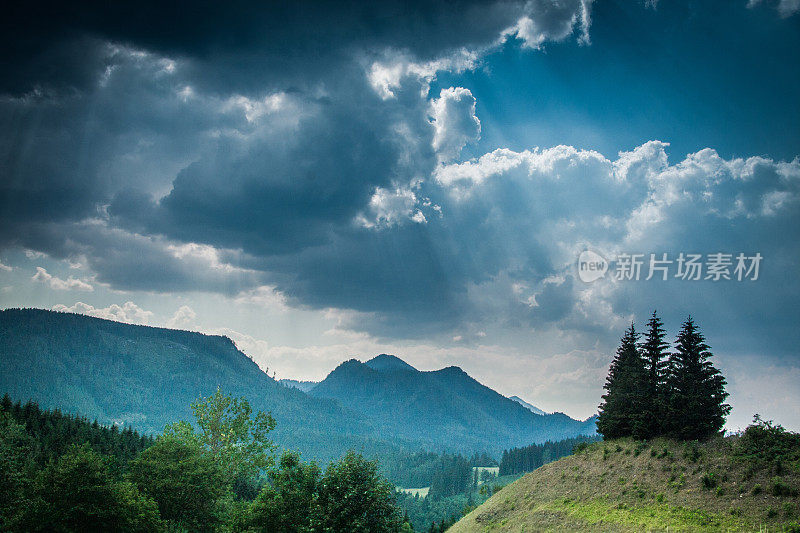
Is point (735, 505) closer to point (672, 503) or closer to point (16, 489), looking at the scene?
point (672, 503)

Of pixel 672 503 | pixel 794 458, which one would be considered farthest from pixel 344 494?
pixel 794 458

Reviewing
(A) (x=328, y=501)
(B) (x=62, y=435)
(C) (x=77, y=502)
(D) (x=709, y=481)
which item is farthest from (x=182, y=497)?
(B) (x=62, y=435)

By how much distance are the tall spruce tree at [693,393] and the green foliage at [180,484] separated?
46.3 meters

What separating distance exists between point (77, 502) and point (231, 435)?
26904 mm

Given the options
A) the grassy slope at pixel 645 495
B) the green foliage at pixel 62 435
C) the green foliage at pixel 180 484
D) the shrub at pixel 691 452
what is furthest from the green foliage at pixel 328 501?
the green foliage at pixel 62 435

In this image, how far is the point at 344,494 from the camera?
35.4m

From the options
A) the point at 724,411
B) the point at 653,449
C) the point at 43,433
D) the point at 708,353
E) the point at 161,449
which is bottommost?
the point at 43,433

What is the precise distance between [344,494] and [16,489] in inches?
1097

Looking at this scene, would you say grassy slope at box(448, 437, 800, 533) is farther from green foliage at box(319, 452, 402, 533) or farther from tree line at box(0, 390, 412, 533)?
tree line at box(0, 390, 412, 533)

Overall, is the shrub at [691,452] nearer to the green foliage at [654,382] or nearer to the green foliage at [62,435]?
the green foliage at [654,382]

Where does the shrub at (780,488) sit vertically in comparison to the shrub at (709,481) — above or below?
above

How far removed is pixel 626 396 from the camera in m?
52.0

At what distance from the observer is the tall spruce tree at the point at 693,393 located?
145 ft

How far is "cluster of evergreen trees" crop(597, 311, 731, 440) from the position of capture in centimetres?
4447
